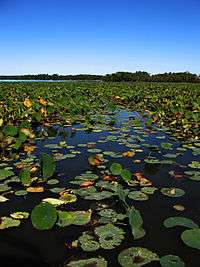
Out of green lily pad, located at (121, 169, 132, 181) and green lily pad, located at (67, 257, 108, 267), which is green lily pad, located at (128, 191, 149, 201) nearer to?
green lily pad, located at (121, 169, 132, 181)

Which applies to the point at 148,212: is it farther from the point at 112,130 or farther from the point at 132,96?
the point at 132,96

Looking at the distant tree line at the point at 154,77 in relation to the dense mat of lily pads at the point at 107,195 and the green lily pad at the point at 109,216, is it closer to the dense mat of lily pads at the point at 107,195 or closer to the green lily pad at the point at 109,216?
the dense mat of lily pads at the point at 107,195

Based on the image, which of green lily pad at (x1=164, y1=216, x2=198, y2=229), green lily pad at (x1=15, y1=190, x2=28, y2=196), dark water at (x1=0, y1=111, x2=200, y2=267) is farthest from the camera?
green lily pad at (x1=15, y1=190, x2=28, y2=196)

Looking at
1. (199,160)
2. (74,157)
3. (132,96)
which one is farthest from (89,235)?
(132,96)

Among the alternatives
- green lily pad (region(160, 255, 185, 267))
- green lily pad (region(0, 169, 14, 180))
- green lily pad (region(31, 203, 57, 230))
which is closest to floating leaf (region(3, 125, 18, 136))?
green lily pad (region(0, 169, 14, 180))

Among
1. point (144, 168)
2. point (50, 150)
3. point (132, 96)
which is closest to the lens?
point (144, 168)

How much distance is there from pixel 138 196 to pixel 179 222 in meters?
0.64

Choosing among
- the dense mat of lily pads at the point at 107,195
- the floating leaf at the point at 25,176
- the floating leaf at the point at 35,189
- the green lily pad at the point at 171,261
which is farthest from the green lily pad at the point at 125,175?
the green lily pad at the point at 171,261

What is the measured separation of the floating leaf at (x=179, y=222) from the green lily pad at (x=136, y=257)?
421mm

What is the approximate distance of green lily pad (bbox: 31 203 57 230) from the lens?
7.69 ft

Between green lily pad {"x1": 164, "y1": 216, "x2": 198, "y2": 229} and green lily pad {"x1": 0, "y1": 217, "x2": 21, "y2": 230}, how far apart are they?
3.59ft

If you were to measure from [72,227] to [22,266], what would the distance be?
0.51 meters

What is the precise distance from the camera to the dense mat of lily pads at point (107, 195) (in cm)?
222

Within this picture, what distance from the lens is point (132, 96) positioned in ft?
49.5
